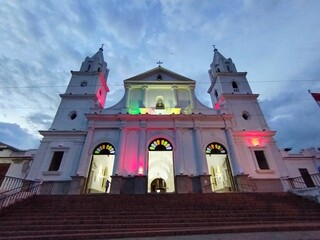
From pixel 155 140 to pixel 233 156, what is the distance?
6.92 m

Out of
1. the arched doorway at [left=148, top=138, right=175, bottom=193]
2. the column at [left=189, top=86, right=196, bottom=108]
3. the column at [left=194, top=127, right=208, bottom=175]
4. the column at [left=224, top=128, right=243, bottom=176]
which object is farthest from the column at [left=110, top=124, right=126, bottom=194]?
the column at [left=224, top=128, right=243, bottom=176]

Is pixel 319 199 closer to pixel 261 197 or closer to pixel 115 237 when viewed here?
pixel 261 197

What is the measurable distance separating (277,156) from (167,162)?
1122cm

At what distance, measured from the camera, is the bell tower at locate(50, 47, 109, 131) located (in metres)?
16.9

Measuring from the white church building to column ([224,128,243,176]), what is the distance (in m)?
0.08

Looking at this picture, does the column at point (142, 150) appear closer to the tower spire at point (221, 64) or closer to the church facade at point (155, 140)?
the church facade at point (155, 140)

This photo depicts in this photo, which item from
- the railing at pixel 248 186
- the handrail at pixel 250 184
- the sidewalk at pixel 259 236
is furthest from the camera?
the handrail at pixel 250 184

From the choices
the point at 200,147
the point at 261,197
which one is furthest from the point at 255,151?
the point at 261,197

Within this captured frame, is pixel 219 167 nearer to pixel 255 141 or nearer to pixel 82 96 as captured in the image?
pixel 255 141

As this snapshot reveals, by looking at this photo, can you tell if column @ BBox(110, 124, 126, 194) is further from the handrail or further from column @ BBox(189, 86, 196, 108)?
the handrail

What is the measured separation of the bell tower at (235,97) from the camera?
17.5m

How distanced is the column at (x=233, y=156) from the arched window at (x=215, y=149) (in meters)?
0.66

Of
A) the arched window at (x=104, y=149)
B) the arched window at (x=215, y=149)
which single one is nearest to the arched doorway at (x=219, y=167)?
the arched window at (x=215, y=149)

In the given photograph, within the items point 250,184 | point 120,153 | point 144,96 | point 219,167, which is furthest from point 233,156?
point 144,96
